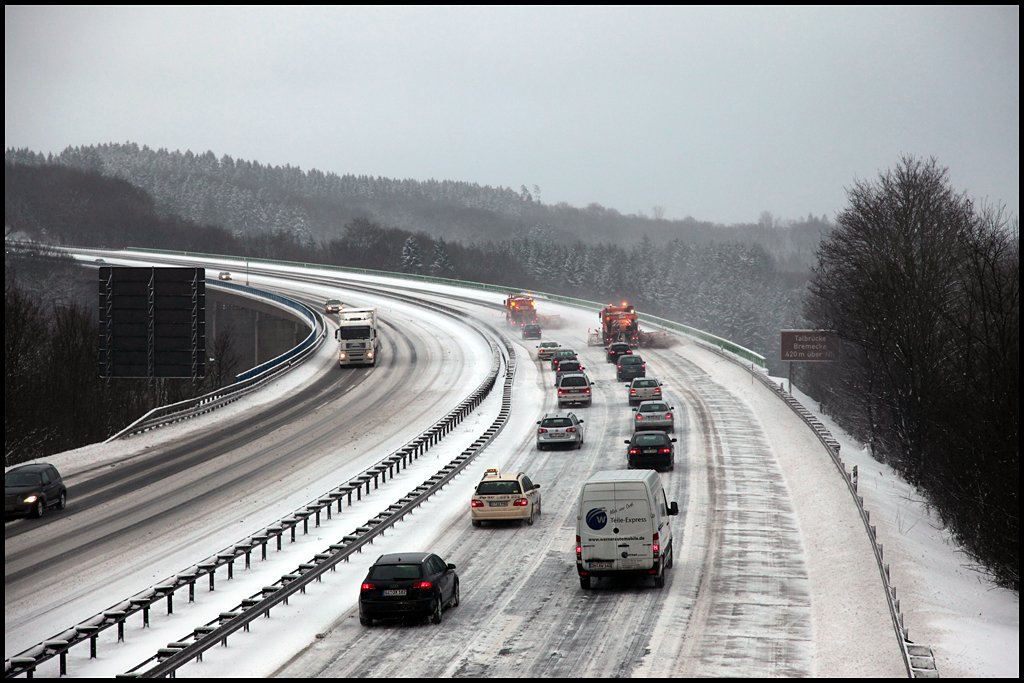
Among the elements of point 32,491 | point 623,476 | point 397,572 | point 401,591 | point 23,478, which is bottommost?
point 32,491

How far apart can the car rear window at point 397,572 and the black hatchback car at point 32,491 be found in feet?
57.7

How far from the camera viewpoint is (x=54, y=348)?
91812 millimetres

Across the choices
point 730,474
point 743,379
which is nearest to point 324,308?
point 743,379

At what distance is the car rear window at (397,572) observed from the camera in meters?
22.0

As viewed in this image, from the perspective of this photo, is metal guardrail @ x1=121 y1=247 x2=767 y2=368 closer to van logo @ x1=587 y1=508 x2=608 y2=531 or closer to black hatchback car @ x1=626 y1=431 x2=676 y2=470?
black hatchback car @ x1=626 y1=431 x2=676 y2=470

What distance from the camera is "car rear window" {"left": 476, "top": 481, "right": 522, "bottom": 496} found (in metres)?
32.6

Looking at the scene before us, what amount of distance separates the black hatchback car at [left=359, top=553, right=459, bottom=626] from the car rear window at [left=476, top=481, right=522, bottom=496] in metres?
10.3

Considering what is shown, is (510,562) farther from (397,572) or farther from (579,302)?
(579,302)

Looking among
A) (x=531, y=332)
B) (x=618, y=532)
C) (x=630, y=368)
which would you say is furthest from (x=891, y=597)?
(x=531, y=332)

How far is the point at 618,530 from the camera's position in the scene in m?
24.2

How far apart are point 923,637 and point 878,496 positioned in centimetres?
1716

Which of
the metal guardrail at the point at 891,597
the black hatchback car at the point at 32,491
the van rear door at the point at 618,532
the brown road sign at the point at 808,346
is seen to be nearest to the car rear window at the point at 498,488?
the van rear door at the point at 618,532

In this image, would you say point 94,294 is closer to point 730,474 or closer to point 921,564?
point 730,474

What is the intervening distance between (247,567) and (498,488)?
7.59m
